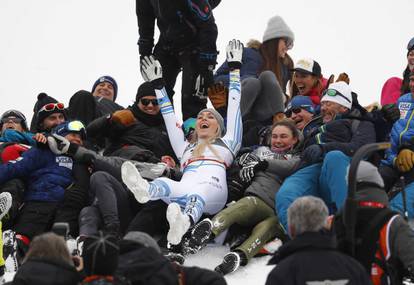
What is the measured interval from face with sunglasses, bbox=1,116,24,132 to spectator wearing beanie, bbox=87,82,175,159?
0.65 metres

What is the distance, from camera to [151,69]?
9.66 meters

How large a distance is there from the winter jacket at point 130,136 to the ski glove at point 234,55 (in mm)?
944

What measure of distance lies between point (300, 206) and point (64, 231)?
1388mm

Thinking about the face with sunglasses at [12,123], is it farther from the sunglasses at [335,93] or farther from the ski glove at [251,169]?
the sunglasses at [335,93]

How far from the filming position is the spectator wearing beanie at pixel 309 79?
10.3m

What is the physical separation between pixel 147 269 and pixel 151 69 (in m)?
4.37

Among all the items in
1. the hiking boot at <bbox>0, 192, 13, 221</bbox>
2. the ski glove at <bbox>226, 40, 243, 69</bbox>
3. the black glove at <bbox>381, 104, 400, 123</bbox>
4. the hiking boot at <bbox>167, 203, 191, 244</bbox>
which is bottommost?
the hiking boot at <bbox>167, 203, 191, 244</bbox>

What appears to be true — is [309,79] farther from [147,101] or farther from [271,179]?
[271,179]

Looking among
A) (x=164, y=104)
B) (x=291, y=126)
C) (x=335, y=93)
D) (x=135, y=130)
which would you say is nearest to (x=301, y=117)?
(x=335, y=93)

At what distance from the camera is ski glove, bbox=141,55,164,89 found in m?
9.53

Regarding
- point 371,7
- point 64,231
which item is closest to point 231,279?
point 64,231

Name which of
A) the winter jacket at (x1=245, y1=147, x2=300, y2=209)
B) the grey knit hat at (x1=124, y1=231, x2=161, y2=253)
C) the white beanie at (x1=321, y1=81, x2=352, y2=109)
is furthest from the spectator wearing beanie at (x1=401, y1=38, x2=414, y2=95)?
the grey knit hat at (x1=124, y1=231, x2=161, y2=253)

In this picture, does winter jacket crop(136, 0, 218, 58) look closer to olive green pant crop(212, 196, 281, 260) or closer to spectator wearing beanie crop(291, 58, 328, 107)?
spectator wearing beanie crop(291, 58, 328, 107)

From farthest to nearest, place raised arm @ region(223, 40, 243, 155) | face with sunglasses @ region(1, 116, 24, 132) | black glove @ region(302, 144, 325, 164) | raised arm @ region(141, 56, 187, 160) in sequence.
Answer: face with sunglasses @ region(1, 116, 24, 132), raised arm @ region(141, 56, 187, 160), raised arm @ region(223, 40, 243, 155), black glove @ region(302, 144, 325, 164)
